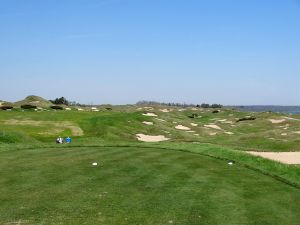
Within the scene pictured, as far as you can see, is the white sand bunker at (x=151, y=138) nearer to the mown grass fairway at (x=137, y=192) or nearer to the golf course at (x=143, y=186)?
the golf course at (x=143, y=186)

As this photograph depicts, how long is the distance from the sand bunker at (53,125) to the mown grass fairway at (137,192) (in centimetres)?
2804

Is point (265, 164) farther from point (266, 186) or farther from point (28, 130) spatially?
point (28, 130)

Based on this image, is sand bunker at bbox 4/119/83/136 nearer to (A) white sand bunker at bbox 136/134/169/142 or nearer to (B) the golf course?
(A) white sand bunker at bbox 136/134/169/142

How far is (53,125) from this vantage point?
53.6 m

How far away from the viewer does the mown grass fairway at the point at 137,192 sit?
12.5 meters

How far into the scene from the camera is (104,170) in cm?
1927

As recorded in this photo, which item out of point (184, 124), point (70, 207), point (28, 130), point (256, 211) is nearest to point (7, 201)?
point (70, 207)

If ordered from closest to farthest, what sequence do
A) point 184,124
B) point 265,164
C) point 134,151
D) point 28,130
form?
1. point 265,164
2. point 134,151
3. point 28,130
4. point 184,124

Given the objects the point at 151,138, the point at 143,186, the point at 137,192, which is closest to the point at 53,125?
the point at 151,138

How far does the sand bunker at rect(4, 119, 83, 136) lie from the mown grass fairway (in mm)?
28044

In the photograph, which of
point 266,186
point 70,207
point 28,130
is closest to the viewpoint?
point 70,207

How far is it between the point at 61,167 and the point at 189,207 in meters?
8.03

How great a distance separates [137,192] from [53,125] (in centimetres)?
4003

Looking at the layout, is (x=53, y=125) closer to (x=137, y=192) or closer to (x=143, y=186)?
(x=143, y=186)
